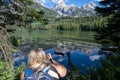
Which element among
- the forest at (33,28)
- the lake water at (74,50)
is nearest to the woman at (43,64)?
the forest at (33,28)

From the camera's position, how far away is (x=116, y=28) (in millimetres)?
17875

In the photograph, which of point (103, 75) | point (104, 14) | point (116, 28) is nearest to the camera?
point (103, 75)

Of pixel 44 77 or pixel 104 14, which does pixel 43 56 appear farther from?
pixel 104 14

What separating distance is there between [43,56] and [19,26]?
9.87 meters

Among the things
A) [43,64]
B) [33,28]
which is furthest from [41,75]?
[33,28]

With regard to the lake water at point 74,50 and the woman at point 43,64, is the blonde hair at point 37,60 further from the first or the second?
the lake water at point 74,50

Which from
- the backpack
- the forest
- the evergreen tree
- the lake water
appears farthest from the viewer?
the lake water

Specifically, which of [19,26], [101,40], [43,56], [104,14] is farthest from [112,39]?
[43,56]

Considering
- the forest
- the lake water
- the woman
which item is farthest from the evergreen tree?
the woman

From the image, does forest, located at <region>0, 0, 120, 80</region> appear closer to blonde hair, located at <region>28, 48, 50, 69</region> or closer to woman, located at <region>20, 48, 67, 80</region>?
woman, located at <region>20, 48, 67, 80</region>

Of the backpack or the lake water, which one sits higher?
the backpack

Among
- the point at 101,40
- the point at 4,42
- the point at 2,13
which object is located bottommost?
the point at 101,40

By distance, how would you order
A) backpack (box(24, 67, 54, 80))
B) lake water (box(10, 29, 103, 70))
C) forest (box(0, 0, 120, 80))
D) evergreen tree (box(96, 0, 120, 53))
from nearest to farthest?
backpack (box(24, 67, 54, 80)) < forest (box(0, 0, 120, 80)) < evergreen tree (box(96, 0, 120, 53)) < lake water (box(10, 29, 103, 70))

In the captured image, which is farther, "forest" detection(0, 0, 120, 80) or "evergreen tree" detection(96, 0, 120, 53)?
"evergreen tree" detection(96, 0, 120, 53)
